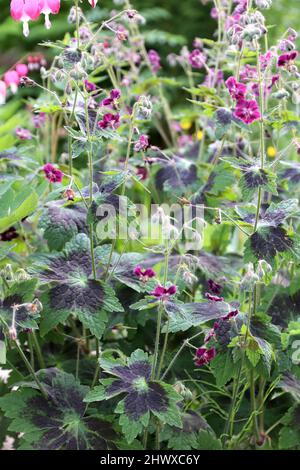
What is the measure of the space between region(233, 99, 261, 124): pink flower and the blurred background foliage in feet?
14.1

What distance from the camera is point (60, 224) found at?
1.43 metres

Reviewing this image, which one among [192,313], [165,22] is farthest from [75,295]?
[165,22]

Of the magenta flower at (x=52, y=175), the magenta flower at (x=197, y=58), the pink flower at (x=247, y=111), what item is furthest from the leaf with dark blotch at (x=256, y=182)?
the magenta flower at (x=197, y=58)

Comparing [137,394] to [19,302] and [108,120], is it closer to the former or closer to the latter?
[19,302]

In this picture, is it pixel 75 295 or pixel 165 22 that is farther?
pixel 165 22

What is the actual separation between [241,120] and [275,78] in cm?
11

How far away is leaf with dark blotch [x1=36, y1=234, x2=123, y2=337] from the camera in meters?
1.27

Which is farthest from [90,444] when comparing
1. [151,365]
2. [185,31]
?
[185,31]

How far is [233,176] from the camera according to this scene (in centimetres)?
163

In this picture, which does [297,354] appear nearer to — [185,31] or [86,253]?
[86,253]

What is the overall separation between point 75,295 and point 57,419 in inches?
8.8

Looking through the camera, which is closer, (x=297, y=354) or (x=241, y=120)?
(x=297, y=354)

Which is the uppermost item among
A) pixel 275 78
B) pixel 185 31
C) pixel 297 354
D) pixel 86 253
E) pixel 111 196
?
pixel 275 78

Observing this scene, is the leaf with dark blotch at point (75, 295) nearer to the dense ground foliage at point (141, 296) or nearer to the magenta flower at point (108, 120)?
the dense ground foliage at point (141, 296)
